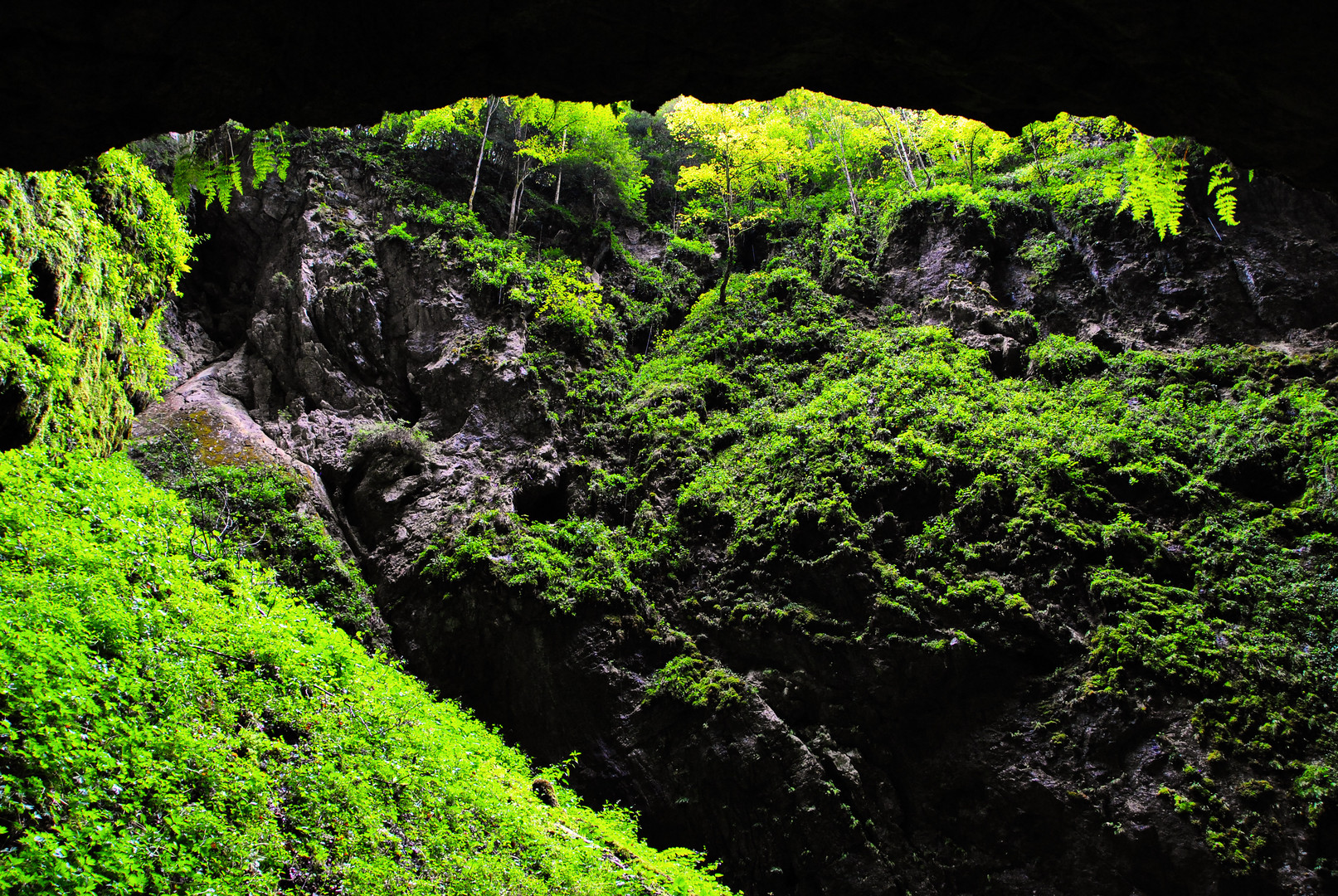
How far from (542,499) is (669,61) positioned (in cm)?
1150

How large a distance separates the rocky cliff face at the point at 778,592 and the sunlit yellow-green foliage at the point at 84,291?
421 centimetres

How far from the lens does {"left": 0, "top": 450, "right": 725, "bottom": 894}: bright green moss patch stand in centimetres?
372

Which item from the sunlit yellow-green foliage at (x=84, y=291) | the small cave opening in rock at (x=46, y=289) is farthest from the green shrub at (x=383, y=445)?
the small cave opening in rock at (x=46, y=289)

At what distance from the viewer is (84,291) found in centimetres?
744

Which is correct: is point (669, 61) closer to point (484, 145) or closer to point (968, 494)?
point (968, 494)

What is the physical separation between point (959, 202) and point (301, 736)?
58.6 ft

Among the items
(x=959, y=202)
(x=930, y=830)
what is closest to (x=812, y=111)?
(x=959, y=202)

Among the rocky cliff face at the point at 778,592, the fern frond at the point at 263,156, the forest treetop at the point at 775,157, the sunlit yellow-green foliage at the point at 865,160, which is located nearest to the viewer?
the fern frond at the point at 263,156

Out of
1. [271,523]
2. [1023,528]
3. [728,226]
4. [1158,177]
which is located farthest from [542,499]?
[1158,177]

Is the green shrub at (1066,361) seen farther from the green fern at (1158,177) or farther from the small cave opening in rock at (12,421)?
the small cave opening in rock at (12,421)

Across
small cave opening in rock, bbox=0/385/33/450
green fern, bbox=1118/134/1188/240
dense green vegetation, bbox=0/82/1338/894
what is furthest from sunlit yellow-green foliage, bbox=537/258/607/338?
green fern, bbox=1118/134/1188/240

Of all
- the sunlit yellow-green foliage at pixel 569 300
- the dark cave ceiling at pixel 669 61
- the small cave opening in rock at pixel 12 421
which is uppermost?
the sunlit yellow-green foliage at pixel 569 300

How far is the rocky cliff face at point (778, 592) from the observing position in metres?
8.22

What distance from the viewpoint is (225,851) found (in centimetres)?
412
